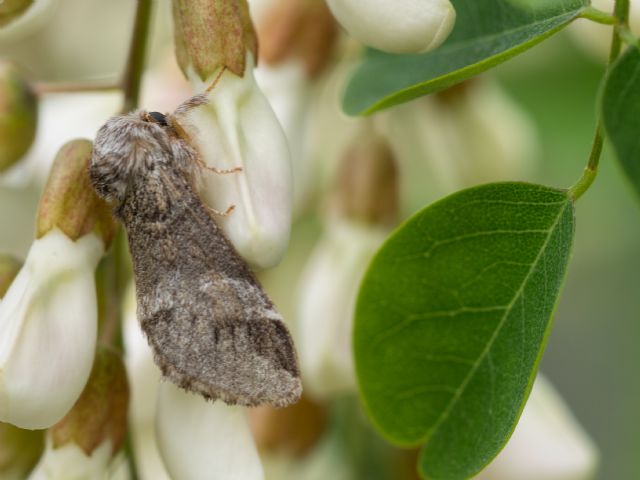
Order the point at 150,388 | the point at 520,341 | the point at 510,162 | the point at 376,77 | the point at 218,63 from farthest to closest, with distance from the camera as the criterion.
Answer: the point at 510,162 → the point at 150,388 → the point at 376,77 → the point at 218,63 → the point at 520,341

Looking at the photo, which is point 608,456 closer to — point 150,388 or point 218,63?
point 150,388

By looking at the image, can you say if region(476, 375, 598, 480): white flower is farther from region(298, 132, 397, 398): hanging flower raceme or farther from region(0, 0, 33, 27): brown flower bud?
region(0, 0, 33, 27): brown flower bud

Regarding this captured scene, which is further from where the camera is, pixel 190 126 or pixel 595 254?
pixel 595 254

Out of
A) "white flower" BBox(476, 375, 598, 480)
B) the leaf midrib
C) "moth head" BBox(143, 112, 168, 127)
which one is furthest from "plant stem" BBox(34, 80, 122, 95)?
"white flower" BBox(476, 375, 598, 480)

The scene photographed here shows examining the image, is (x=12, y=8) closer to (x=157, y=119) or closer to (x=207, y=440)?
(x=157, y=119)

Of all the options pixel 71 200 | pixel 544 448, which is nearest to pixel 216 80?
pixel 71 200

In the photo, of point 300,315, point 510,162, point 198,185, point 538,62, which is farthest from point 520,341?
point 538,62
